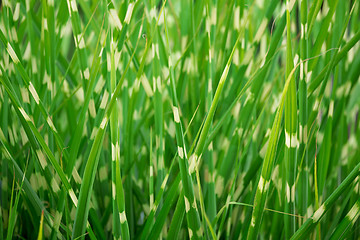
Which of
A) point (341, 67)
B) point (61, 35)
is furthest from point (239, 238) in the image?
point (61, 35)

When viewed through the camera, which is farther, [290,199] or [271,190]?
[271,190]

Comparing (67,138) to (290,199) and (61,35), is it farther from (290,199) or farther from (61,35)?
(290,199)

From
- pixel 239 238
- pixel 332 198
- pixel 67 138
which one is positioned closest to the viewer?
pixel 332 198

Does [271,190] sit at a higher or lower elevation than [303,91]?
lower

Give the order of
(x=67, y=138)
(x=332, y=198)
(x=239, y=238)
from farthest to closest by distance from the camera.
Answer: (x=67, y=138) → (x=239, y=238) → (x=332, y=198)

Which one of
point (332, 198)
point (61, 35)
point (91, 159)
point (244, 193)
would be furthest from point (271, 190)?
point (61, 35)

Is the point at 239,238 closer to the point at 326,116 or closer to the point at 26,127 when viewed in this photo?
the point at 326,116

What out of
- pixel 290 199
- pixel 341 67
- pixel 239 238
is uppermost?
pixel 341 67
